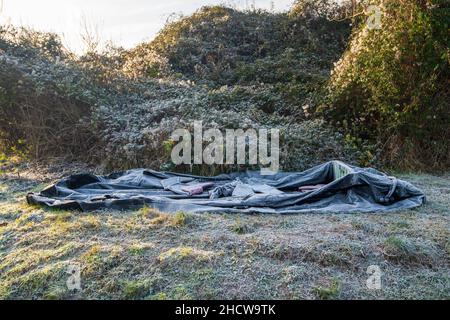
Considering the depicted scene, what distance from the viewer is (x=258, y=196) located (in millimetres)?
4207

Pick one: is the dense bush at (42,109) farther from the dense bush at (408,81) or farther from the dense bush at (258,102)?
the dense bush at (408,81)

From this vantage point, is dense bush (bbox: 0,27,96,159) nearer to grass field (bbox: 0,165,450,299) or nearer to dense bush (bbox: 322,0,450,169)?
grass field (bbox: 0,165,450,299)

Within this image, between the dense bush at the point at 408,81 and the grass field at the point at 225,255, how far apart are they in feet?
8.32

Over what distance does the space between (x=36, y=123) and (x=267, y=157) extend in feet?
13.3

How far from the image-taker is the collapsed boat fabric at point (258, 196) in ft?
13.2

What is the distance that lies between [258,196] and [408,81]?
3367mm

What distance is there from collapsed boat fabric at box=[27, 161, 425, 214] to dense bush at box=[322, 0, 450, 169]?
1857 mm

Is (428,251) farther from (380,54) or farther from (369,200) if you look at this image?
(380,54)

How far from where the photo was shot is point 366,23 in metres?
6.57

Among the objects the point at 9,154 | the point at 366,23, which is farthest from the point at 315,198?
the point at 9,154

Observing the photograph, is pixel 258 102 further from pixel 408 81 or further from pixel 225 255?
pixel 225 255

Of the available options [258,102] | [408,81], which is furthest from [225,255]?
[258,102]

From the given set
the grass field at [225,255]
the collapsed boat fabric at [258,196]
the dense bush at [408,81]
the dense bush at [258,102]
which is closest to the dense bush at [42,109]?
the dense bush at [258,102]
